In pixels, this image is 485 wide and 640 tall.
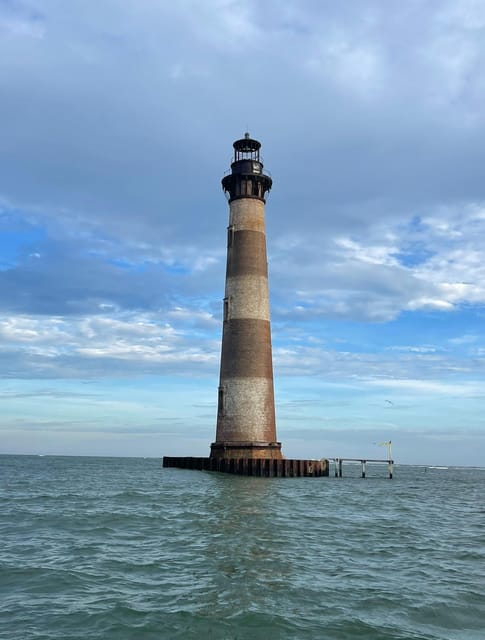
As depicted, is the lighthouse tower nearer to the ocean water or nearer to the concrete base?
the concrete base

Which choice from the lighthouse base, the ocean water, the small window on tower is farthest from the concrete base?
the ocean water

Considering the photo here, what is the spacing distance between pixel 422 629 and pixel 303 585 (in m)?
2.66

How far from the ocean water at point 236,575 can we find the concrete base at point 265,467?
17087 mm

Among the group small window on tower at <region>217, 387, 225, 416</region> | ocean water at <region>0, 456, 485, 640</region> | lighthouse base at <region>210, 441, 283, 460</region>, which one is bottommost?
ocean water at <region>0, 456, 485, 640</region>

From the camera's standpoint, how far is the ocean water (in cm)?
894

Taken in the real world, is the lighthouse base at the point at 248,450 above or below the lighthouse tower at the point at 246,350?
below

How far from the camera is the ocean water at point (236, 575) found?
29.3 ft

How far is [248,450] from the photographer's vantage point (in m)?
40.4

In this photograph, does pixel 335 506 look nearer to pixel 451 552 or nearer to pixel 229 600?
pixel 451 552

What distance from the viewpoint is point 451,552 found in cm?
1563

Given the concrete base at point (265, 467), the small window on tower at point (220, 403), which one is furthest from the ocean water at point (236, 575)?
the small window on tower at point (220, 403)

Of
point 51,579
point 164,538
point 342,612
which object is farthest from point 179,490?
point 342,612

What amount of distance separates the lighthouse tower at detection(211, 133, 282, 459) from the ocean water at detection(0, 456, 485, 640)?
57.9ft

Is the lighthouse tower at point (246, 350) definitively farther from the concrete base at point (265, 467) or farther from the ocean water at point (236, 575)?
the ocean water at point (236, 575)
